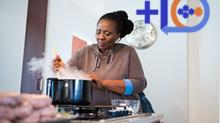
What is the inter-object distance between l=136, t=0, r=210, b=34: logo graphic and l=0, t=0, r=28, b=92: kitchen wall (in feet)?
3.18

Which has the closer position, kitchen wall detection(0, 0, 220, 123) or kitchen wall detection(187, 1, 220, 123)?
kitchen wall detection(0, 0, 220, 123)

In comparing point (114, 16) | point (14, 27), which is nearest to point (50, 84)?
point (114, 16)

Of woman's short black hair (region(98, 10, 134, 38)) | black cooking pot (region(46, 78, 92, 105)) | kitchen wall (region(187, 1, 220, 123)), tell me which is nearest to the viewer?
black cooking pot (region(46, 78, 92, 105))

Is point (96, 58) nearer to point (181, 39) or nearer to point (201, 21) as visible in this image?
point (181, 39)

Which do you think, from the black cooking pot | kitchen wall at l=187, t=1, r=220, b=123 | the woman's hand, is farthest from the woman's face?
kitchen wall at l=187, t=1, r=220, b=123

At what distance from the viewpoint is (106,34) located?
1582mm

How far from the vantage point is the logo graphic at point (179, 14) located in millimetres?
2504

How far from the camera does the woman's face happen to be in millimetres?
1577

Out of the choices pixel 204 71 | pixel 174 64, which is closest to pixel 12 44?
pixel 174 64

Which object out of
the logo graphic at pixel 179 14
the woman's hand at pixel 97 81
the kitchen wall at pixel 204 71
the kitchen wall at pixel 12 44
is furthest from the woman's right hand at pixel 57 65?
the kitchen wall at pixel 204 71

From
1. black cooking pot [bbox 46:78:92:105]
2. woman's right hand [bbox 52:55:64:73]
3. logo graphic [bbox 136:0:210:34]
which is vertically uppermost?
logo graphic [bbox 136:0:210:34]

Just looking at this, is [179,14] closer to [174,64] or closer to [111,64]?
[174,64]

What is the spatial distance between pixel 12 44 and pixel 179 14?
4.49ft

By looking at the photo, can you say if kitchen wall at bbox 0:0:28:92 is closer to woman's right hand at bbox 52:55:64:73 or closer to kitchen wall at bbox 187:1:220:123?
woman's right hand at bbox 52:55:64:73
